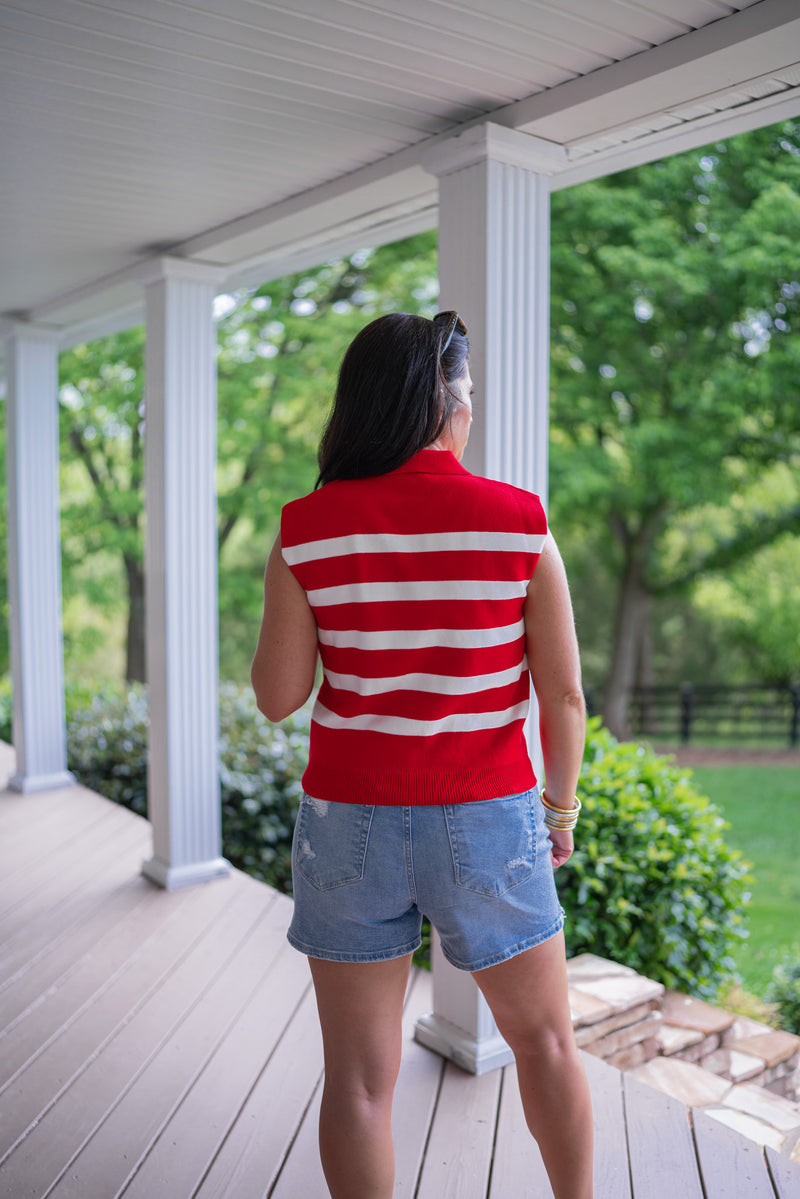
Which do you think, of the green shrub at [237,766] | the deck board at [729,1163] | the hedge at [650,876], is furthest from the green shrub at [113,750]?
the deck board at [729,1163]

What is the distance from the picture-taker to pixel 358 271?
9.51 metres

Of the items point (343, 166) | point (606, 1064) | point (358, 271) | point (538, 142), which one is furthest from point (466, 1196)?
point (358, 271)

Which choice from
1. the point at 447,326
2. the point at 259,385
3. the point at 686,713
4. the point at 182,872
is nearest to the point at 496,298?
the point at 447,326

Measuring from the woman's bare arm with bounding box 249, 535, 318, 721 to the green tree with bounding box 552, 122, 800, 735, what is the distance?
6641 millimetres

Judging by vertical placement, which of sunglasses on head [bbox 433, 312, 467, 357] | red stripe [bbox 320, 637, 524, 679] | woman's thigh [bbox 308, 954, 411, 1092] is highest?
sunglasses on head [bbox 433, 312, 467, 357]

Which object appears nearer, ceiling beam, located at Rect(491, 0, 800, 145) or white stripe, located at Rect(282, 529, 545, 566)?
white stripe, located at Rect(282, 529, 545, 566)

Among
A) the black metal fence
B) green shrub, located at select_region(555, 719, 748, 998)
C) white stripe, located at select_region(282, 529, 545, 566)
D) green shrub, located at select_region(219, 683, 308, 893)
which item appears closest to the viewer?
white stripe, located at select_region(282, 529, 545, 566)

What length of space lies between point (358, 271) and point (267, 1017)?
311 inches

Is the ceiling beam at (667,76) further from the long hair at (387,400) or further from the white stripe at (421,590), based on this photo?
the white stripe at (421,590)

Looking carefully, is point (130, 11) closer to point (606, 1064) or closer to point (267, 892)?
point (606, 1064)

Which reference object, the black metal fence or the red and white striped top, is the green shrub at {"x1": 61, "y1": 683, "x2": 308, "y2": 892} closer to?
the red and white striped top

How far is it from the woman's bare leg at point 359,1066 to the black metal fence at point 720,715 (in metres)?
11.9

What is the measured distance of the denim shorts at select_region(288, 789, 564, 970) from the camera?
145 cm

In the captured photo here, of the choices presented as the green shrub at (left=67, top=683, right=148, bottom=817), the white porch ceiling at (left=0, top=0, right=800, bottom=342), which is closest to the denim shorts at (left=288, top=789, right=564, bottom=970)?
the white porch ceiling at (left=0, top=0, right=800, bottom=342)
